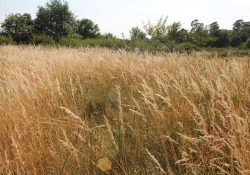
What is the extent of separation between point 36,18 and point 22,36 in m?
3.09

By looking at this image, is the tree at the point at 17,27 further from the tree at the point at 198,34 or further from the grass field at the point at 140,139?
the grass field at the point at 140,139

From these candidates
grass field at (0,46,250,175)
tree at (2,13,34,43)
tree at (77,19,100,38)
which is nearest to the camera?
grass field at (0,46,250,175)

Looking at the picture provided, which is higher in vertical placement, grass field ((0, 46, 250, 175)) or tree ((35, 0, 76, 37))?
tree ((35, 0, 76, 37))

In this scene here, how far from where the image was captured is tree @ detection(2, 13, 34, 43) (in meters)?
28.0

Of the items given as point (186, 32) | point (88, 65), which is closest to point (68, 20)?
point (186, 32)

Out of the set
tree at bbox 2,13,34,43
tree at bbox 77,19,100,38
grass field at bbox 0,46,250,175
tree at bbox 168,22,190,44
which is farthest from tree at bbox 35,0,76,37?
grass field at bbox 0,46,250,175

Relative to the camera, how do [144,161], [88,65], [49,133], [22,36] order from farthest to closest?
[22,36] → [88,65] → [49,133] → [144,161]

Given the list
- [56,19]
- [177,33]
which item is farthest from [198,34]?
[56,19]

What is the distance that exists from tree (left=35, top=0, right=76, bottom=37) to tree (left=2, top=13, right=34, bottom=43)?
4.34ft

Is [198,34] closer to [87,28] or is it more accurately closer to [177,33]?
[177,33]

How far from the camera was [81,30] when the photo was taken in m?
47.0

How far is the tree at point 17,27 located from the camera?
91.8ft

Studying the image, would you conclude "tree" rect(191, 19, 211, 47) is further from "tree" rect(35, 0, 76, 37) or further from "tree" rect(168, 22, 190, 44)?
"tree" rect(35, 0, 76, 37)

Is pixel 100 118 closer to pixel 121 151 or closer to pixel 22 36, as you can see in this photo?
pixel 121 151
